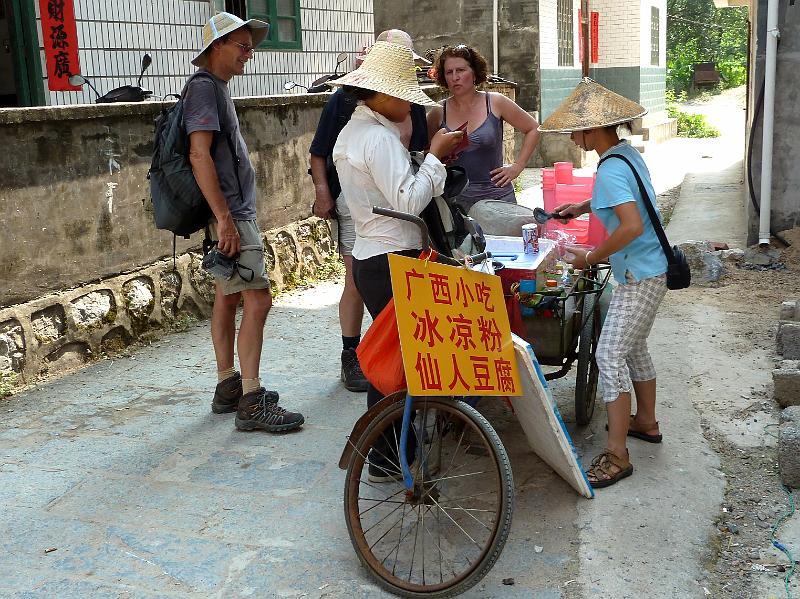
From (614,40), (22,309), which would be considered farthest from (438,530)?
(614,40)

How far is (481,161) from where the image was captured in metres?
5.34

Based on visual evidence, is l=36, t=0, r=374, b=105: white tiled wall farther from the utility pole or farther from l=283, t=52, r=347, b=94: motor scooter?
the utility pole

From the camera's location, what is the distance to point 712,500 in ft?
12.7

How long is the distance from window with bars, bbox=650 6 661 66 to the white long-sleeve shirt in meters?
22.7

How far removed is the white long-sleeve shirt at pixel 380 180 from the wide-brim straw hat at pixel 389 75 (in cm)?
13

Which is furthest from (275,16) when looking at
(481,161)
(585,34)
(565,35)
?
(585,34)

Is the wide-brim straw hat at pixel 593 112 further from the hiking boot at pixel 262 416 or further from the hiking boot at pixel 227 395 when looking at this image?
the hiking boot at pixel 227 395

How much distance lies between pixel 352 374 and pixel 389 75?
2.16 metres

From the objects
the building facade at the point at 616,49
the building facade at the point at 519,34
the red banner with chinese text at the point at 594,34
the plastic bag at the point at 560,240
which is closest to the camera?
the plastic bag at the point at 560,240

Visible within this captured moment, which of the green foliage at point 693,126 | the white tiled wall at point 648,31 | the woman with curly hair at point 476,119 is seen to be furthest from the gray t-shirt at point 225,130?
the green foliage at point 693,126

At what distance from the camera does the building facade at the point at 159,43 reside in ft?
24.6

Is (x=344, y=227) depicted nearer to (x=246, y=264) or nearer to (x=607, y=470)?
(x=246, y=264)

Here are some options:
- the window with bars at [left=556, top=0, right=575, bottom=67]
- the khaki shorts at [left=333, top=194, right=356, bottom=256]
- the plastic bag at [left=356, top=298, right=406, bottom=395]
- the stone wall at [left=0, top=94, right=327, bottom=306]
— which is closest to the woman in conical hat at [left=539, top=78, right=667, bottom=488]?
the plastic bag at [left=356, top=298, right=406, bottom=395]

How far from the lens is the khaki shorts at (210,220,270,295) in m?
4.64
